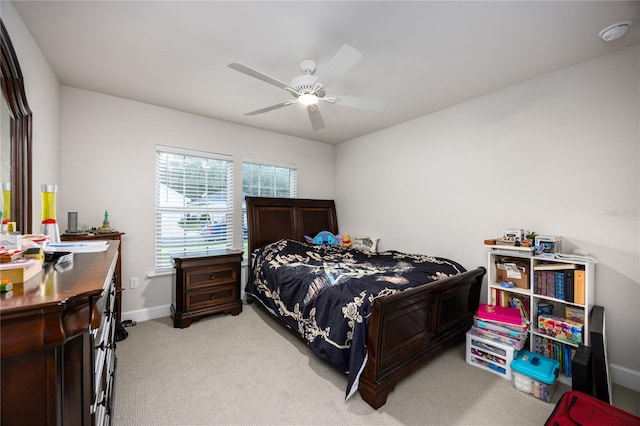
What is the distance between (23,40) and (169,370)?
2596 mm

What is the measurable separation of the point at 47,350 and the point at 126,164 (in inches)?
119

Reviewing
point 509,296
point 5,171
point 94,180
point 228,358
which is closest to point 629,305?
point 509,296

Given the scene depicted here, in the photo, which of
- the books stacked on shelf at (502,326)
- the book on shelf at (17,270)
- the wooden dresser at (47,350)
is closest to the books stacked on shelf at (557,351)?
the books stacked on shelf at (502,326)

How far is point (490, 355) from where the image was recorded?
2328mm

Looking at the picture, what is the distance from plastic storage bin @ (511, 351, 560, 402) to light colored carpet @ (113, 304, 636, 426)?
0.06 meters

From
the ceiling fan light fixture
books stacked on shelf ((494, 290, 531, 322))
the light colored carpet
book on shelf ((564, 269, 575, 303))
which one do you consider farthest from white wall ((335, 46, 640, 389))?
the ceiling fan light fixture

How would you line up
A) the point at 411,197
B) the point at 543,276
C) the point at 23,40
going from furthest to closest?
the point at 411,197, the point at 543,276, the point at 23,40

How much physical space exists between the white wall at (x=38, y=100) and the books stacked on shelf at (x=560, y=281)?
3974mm

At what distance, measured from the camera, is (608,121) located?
88.6 inches

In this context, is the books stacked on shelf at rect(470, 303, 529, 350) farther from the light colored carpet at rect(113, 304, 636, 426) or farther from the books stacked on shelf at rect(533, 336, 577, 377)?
the light colored carpet at rect(113, 304, 636, 426)

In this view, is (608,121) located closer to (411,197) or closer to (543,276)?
(543,276)

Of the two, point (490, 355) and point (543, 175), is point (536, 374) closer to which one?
point (490, 355)

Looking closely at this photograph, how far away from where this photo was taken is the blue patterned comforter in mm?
2025

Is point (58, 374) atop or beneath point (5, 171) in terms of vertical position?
beneath
